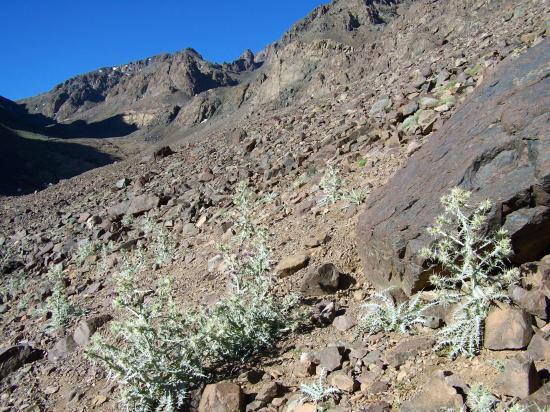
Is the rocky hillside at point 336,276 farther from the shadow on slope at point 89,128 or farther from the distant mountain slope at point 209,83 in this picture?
the shadow on slope at point 89,128

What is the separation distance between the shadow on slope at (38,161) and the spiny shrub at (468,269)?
104 ft

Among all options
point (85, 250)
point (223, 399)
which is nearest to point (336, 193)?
point (223, 399)

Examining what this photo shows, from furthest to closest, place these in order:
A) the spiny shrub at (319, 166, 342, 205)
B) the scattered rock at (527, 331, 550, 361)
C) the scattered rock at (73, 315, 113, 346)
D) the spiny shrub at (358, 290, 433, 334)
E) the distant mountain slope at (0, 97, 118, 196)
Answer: the distant mountain slope at (0, 97, 118, 196) < the spiny shrub at (319, 166, 342, 205) < the scattered rock at (73, 315, 113, 346) < the spiny shrub at (358, 290, 433, 334) < the scattered rock at (527, 331, 550, 361)

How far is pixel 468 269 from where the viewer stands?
2.88 meters

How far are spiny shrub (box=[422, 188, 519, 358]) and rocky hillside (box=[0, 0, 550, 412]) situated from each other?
0.07 ft

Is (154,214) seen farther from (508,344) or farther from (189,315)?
(508,344)

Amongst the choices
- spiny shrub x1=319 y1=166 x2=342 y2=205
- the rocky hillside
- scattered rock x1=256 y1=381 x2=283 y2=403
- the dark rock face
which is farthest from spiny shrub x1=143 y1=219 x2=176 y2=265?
scattered rock x1=256 y1=381 x2=283 y2=403

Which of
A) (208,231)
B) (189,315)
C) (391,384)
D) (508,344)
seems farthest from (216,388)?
(208,231)

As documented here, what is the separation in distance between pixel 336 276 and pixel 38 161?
40828 mm

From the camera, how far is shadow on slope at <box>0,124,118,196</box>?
3349 centimetres

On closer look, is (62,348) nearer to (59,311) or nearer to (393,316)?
(59,311)

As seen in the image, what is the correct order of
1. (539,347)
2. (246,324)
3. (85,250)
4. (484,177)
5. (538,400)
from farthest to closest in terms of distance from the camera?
(85,250)
(246,324)
(484,177)
(539,347)
(538,400)

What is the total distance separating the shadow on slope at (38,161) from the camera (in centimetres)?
3349

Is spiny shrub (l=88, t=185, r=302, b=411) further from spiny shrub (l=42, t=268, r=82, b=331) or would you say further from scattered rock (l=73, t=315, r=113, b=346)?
spiny shrub (l=42, t=268, r=82, b=331)
